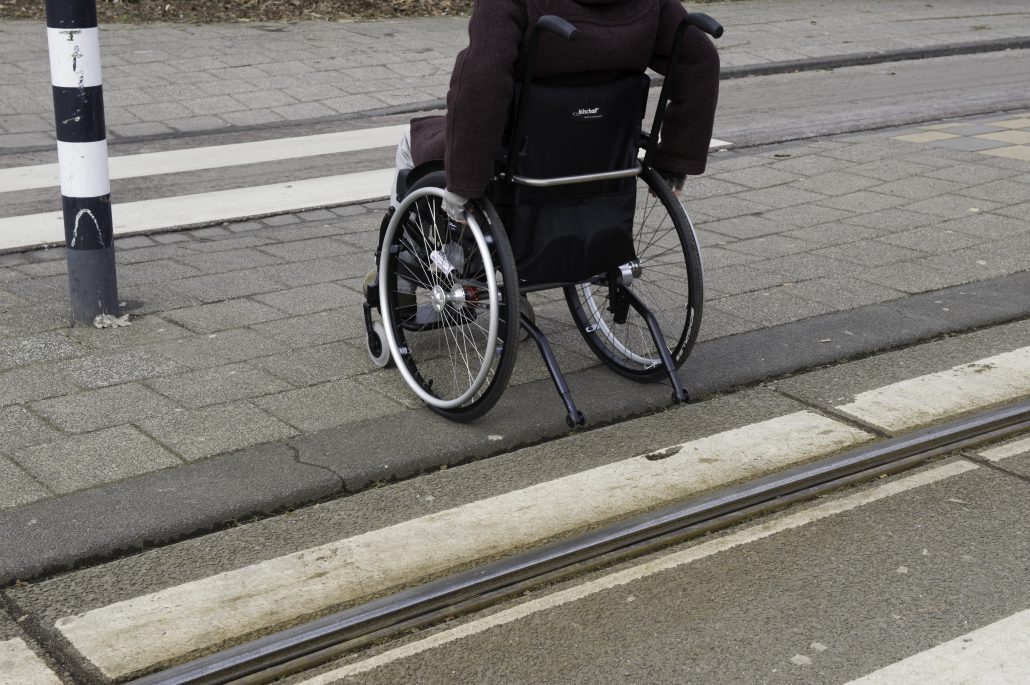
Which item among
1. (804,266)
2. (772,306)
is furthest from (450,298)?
(804,266)

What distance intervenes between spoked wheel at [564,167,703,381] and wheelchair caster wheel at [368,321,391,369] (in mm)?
723

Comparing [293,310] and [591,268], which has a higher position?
[591,268]

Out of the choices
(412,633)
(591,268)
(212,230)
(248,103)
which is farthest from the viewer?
(248,103)

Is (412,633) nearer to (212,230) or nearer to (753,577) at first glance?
(753,577)

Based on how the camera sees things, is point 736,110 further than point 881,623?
Yes

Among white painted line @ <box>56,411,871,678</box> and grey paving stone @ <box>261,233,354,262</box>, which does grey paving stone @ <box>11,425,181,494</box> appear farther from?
grey paving stone @ <box>261,233,354,262</box>

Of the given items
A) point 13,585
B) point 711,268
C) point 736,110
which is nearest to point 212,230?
point 711,268

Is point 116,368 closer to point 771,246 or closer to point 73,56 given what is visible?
point 73,56

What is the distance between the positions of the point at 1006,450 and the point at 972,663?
139 cm

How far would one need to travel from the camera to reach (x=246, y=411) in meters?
4.43

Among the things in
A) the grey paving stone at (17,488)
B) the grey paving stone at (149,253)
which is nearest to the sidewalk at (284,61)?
the grey paving stone at (149,253)

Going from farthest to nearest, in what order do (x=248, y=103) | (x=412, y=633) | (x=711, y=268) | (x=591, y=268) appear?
1. (x=248, y=103)
2. (x=711, y=268)
3. (x=591, y=268)
4. (x=412, y=633)

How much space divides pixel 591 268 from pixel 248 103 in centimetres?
678

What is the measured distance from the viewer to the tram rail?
301 cm
